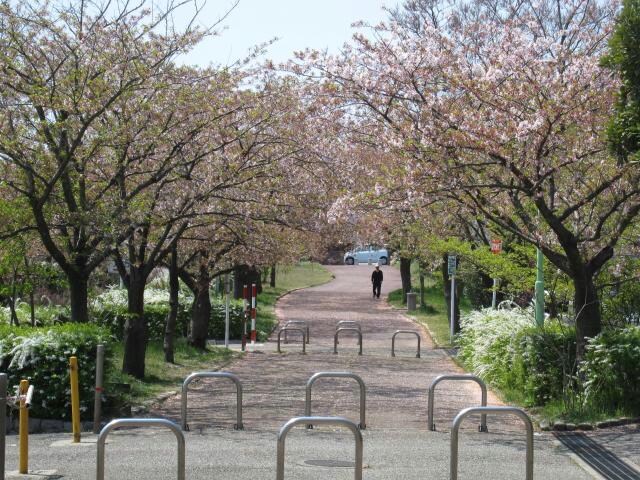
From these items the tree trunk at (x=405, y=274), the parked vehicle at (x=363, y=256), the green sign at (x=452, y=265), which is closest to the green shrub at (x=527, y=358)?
the green sign at (x=452, y=265)

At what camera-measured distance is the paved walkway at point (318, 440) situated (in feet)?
30.2

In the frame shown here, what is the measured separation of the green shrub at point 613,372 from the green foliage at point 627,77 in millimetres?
2875

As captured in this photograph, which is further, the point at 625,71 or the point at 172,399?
the point at 172,399

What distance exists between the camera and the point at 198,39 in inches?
566

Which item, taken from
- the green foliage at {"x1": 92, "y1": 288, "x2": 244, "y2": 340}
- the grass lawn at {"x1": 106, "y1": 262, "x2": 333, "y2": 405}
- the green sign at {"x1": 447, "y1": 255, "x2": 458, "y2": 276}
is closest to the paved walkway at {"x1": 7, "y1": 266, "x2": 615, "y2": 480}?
the grass lawn at {"x1": 106, "y1": 262, "x2": 333, "y2": 405}

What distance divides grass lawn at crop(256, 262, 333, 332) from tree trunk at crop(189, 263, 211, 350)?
5770 mm

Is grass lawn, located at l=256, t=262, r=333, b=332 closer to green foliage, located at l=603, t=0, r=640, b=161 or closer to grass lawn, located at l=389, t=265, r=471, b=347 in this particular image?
grass lawn, located at l=389, t=265, r=471, b=347

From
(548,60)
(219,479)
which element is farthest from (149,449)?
(548,60)

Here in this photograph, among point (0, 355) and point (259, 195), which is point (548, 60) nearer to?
point (259, 195)

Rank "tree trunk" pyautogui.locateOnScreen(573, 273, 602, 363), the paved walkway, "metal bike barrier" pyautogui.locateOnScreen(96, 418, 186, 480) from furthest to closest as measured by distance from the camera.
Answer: "tree trunk" pyautogui.locateOnScreen(573, 273, 602, 363) → the paved walkway → "metal bike barrier" pyautogui.locateOnScreen(96, 418, 186, 480)

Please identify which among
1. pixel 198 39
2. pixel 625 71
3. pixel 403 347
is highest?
pixel 198 39

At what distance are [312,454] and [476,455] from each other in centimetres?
166

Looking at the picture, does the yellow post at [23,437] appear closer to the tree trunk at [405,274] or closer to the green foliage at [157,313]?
the green foliage at [157,313]

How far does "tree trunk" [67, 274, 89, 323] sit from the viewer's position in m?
14.7
